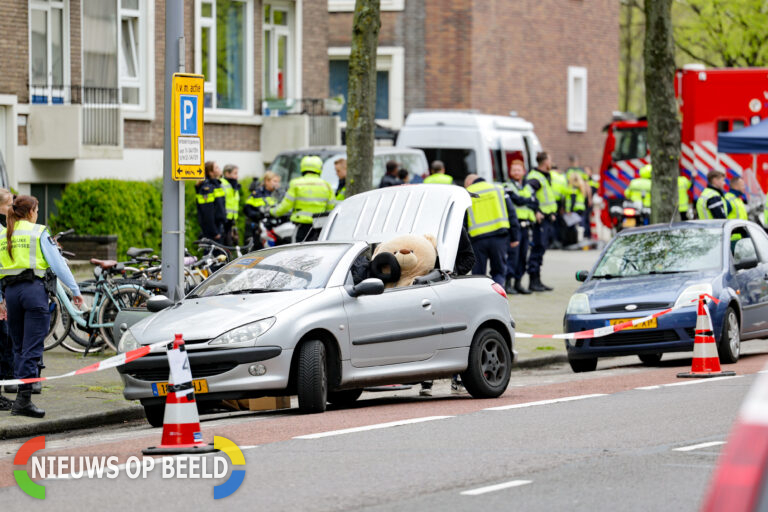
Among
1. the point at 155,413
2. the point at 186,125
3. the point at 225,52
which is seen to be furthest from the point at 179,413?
the point at 225,52

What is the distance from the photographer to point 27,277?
1116 cm

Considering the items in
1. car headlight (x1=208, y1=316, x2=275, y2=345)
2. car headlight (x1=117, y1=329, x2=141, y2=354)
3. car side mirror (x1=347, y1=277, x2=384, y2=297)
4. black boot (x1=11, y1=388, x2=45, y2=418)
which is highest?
car side mirror (x1=347, y1=277, x2=384, y2=297)

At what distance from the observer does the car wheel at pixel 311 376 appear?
10.5 meters

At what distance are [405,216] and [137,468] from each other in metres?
5.70

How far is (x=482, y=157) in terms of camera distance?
90.1 ft

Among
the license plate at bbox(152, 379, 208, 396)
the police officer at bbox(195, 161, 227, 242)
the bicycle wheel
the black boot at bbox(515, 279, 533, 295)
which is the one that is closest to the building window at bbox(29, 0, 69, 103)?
the police officer at bbox(195, 161, 227, 242)

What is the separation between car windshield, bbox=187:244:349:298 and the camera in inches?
444

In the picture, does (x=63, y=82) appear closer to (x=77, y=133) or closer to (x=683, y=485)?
(x=77, y=133)

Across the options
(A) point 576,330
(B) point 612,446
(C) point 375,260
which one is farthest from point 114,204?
(B) point 612,446

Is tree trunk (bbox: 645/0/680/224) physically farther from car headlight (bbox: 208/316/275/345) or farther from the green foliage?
car headlight (bbox: 208/316/275/345)

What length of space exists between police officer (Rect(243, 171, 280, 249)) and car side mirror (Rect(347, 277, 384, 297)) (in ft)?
33.0

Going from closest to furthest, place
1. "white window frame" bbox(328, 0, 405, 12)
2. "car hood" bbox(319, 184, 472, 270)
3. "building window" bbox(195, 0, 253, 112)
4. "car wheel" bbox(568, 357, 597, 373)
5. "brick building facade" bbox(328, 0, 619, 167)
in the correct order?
"car hood" bbox(319, 184, 472, 270) → "car wheel" bbox(568, 357, 597, 373) → "building window" bbox(195, 0, 253, 112) → "brick building facade" bbox(328, 0, 619, 167) → "white window frame" bbox(328, 0, 405, 12)

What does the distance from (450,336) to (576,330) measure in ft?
10.6

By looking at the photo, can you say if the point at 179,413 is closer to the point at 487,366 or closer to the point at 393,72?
the point at 487,366
